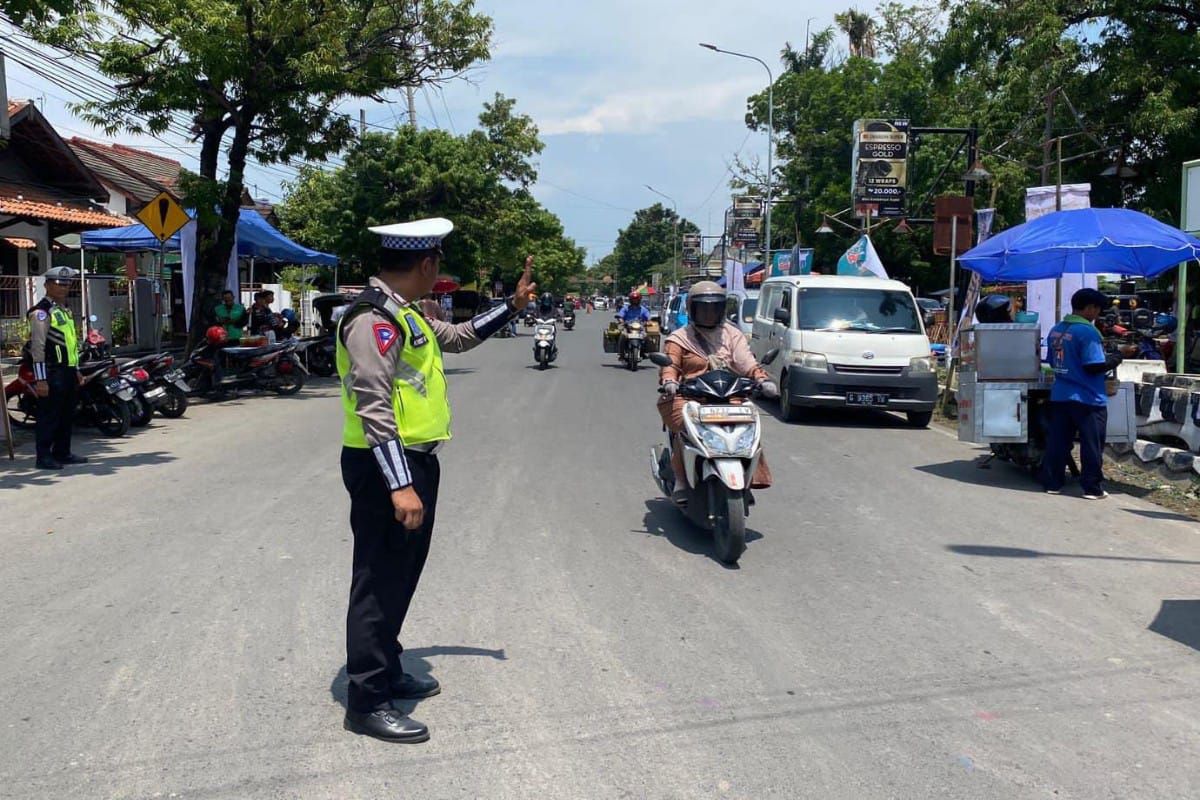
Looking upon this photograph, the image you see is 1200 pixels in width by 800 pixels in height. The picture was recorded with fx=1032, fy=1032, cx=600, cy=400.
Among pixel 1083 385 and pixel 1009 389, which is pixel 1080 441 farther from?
pixel 1009 389

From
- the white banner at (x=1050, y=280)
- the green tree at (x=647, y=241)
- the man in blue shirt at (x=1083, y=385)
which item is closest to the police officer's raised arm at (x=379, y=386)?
the man in blue shirt at (x=1083, y=385)

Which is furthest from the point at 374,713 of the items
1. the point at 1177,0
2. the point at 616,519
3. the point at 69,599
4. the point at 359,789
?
the point at 1177,0

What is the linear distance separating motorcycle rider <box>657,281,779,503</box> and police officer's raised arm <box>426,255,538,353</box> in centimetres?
288

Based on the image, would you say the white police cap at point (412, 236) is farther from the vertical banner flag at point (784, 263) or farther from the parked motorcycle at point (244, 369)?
the vertical banner flag at point (784, 263)

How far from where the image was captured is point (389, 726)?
3.70 m

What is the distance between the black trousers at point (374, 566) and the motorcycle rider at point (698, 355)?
3.45m

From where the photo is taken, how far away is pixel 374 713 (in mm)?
3744

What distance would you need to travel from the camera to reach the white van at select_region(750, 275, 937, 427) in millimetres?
12859

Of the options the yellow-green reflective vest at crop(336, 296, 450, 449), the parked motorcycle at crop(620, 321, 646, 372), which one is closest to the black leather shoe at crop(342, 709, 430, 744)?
the yellow-green reflective vest at crop(336, 296, 450, 449)

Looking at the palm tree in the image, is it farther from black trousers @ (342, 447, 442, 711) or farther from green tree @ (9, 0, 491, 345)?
black trousers @ (342, 447, 442, 711)

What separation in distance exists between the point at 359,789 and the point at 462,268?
29.6 m

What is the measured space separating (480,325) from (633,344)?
684 inches

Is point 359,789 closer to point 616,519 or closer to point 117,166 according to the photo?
point 616,519

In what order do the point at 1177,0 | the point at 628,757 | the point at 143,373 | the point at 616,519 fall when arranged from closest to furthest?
the point at 628,757
the point at 616,519
the point at 143,373
the point at 1177,0
